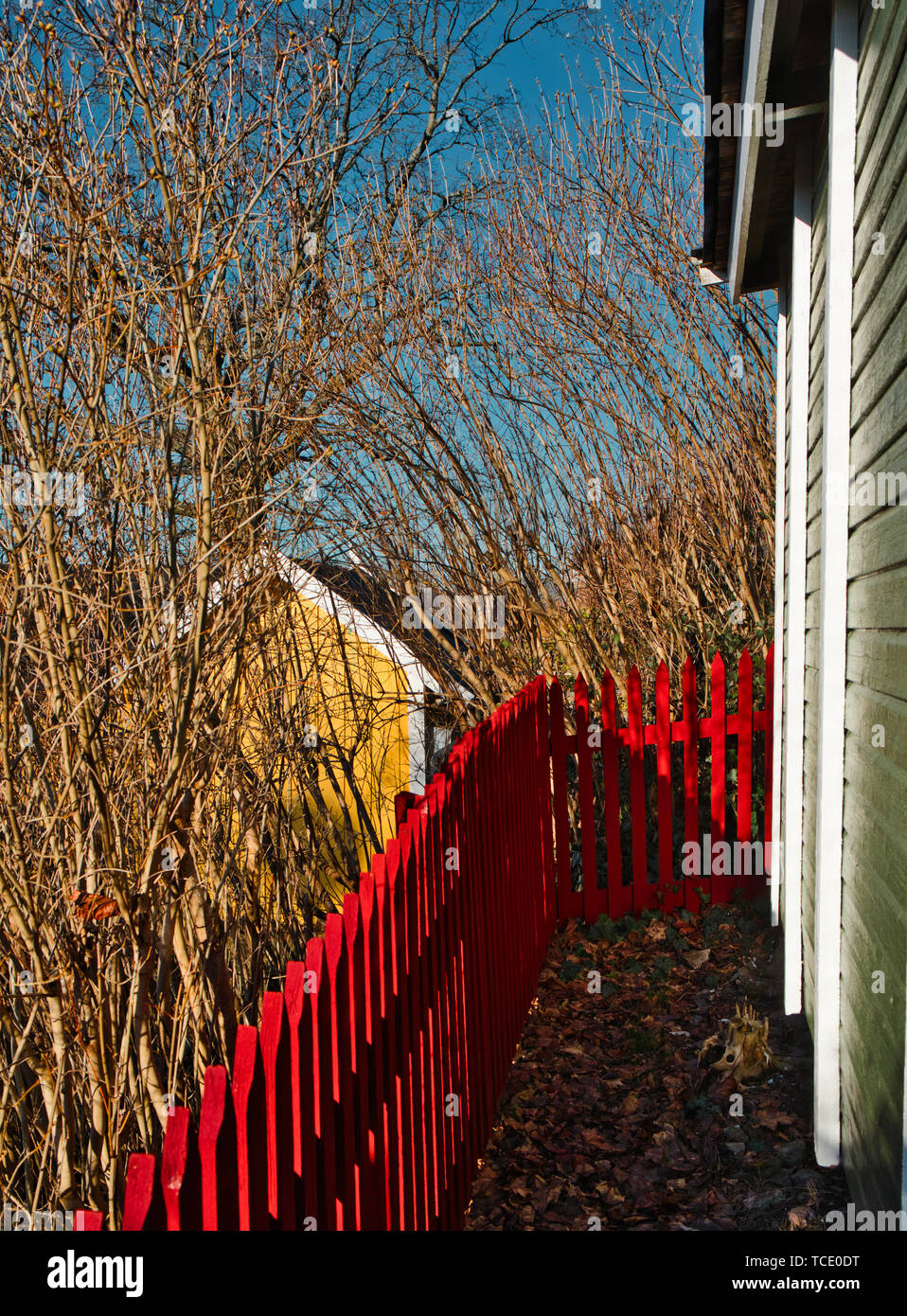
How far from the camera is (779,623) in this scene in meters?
5.36

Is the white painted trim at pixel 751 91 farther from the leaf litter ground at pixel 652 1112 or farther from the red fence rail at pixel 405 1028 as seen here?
the leaf litter ground at pixel 652 1112

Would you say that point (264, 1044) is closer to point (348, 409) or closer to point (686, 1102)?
point (686, 1102)

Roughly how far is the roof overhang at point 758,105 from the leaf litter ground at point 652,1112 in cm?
351

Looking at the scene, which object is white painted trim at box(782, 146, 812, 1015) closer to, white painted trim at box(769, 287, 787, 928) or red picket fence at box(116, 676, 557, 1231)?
white painted trim at box(769, 287, 787, 928)

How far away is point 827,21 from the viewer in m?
3.21

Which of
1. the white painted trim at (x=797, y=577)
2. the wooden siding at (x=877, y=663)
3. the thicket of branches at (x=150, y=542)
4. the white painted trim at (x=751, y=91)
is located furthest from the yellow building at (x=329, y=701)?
the white painted trim at (x=751, y=91)

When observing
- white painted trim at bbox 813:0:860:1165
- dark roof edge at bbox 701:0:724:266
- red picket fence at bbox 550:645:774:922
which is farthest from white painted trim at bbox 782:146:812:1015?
red picket fence at bbox 550:645:774:922

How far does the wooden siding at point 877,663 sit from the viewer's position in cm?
221

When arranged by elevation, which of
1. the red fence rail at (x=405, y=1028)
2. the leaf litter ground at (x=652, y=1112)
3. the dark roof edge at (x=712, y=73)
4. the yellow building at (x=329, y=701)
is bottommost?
the leaf litter ground at (x=652, y=1112)

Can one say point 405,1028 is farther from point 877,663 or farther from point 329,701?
point 329,701

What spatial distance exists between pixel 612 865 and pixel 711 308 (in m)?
4.29

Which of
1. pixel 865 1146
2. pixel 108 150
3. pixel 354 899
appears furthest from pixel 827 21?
pixel 865 1146

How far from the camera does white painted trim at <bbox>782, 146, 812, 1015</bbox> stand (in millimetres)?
4188

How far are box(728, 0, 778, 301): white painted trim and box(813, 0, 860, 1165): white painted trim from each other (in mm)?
193
